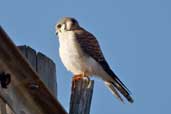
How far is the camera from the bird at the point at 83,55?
284 inches

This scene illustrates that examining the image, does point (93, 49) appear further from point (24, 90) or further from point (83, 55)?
point (24, 90)

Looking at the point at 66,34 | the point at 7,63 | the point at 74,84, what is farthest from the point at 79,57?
the point at 7,63

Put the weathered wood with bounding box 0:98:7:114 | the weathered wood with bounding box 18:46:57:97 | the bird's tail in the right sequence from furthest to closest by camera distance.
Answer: the bird's tail → the weathered wood with bounding box 18:46:57:97 → the weathered wood with bounding box 0:98:7:114

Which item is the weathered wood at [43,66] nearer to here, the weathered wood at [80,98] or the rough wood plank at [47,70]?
the rough wood plank at [47,70]

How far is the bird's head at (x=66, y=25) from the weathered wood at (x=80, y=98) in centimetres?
385

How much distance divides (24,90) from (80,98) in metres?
0.36

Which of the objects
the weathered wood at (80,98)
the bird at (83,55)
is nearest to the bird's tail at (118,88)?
the bird at (83,55)

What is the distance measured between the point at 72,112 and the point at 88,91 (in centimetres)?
20

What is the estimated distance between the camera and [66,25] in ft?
26.1

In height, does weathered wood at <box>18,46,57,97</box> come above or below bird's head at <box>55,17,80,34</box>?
below

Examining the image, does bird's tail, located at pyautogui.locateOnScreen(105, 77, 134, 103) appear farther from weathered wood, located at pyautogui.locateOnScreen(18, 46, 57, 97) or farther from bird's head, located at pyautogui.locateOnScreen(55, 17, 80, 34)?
weathered wood, located at pyautogui.locateOnScreen(18, 46, 57, 97)

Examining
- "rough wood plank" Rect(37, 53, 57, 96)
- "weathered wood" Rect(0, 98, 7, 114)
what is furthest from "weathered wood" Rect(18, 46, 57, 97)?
"weathered wood" Rect(0, 98, 7, 114)

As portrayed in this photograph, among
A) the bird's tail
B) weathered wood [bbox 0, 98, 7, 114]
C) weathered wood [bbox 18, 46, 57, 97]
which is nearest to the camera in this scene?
weathered wood [bbox 0, 98, 7, 114]

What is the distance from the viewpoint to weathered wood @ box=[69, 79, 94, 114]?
371 centimetres
